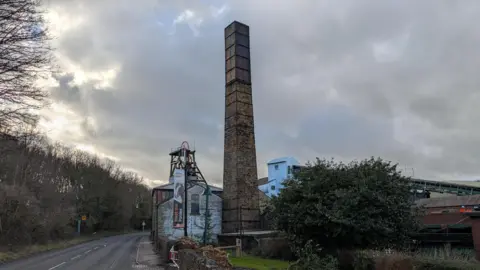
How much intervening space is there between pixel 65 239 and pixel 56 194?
232 inches

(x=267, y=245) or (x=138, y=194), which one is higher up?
(x=138, y=194)

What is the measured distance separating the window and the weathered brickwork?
3.01m

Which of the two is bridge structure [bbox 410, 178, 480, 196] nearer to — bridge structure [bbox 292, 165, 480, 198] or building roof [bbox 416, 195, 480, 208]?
bridge structure [bbox 292, 165, 480, 198]

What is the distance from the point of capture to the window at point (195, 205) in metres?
42.5

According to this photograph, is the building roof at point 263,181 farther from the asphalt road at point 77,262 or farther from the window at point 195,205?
the asphalt road at point 77,262

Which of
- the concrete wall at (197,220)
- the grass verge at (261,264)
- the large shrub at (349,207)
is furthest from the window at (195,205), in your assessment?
the large shrub at (349,207)

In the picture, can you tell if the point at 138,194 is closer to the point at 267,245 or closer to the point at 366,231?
the point at 267,245

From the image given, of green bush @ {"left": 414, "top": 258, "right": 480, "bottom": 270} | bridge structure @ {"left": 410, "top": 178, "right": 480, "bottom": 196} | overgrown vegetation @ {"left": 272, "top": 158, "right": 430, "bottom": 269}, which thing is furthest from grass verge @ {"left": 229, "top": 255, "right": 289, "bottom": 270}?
bridge structure @ {"left": 410, "top": 178, "right": 480, "bottom": 196}

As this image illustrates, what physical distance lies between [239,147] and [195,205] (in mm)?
8800

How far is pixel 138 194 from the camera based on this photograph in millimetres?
98625

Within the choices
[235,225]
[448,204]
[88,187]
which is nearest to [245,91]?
[235,225]

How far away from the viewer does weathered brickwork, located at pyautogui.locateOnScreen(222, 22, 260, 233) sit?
3938cm

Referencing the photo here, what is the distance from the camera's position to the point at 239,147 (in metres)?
39.3

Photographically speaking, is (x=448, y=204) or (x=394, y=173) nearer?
(x=394, y=173)
